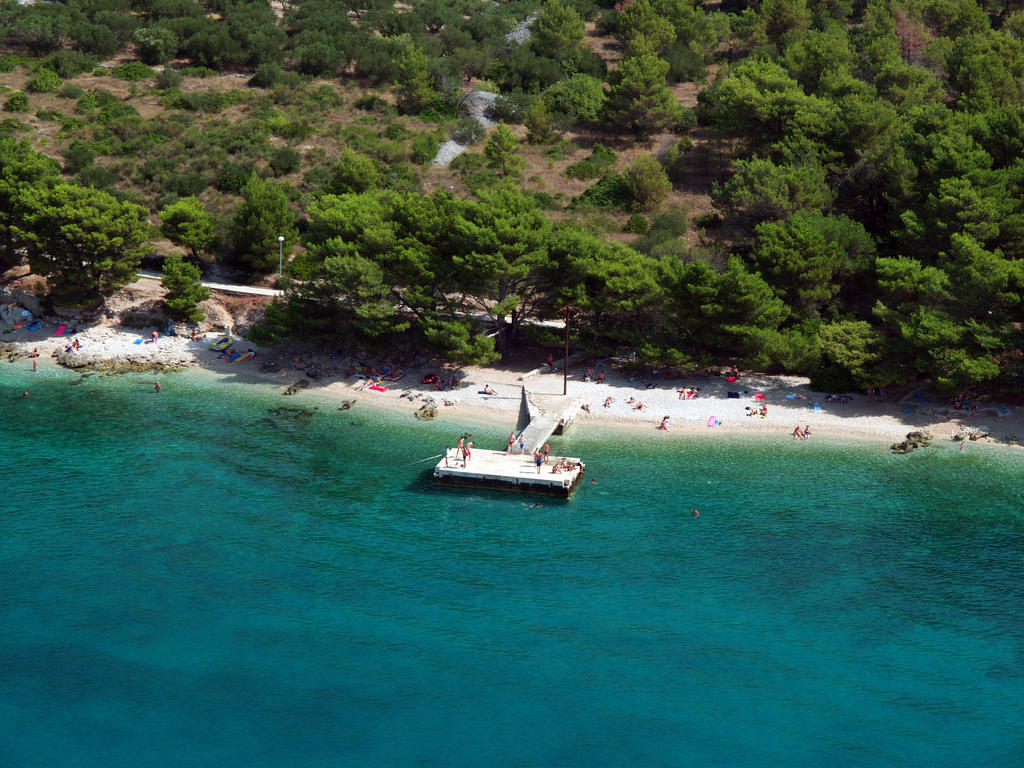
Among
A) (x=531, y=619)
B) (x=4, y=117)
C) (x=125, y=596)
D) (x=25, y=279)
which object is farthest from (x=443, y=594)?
(x=4, y=117)

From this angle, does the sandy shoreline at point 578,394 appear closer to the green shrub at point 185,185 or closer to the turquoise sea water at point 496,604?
the turquoise sea water at point 496,604

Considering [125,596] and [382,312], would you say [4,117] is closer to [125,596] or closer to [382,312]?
[382,312]

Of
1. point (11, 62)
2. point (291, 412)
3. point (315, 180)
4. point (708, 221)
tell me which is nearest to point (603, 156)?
point (708, 221)

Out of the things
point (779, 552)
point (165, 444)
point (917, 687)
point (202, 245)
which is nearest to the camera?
point (917, 687)

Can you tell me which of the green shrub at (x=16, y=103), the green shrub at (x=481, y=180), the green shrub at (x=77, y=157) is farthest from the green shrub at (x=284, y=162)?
the green shrub at (x=16, y=103)

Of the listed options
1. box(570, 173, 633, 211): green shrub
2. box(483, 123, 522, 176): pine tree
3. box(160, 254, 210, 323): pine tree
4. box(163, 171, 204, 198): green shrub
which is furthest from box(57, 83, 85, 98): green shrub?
box(570, 173, 633, 211): green shrub
